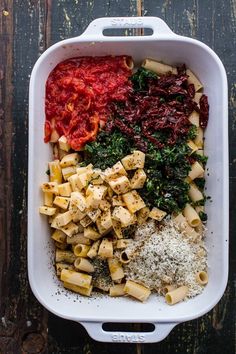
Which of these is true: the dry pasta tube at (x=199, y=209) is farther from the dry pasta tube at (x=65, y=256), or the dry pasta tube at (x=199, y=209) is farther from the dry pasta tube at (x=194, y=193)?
the dry pasta tube at (x=65, y=256)

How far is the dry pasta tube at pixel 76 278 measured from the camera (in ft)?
8.14

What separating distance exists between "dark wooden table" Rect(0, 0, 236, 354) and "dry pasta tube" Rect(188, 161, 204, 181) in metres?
0.27

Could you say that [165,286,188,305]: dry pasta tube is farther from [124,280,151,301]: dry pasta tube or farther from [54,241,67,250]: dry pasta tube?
[54,241,67,250]: dry pasta tube

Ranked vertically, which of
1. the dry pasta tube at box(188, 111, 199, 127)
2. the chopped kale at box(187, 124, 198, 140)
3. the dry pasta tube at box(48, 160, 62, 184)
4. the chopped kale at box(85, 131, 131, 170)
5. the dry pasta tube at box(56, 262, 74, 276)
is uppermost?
the dry pasta tube at box(188, 111, 199, 127)

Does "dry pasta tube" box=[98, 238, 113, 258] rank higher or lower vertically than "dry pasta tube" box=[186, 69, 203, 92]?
lower

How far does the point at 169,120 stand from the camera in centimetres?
251

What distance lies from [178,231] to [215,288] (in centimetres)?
27

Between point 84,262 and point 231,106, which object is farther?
point 231,106

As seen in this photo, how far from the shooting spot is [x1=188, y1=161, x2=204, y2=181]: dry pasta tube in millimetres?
2502

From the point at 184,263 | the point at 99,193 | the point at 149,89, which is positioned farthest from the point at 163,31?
the point at 184,263

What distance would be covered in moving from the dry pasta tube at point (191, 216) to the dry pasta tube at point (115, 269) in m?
0.34

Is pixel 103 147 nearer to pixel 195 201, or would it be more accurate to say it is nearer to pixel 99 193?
pixel 99 193

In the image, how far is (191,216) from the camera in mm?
2494

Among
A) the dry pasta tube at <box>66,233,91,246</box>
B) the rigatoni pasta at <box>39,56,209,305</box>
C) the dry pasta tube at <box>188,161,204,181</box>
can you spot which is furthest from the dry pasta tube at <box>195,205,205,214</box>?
the dry pasta tube at <box>66,233,91,246</box>
